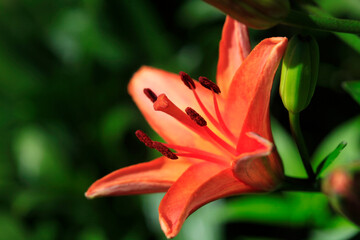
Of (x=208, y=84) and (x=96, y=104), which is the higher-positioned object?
(x=208, y=84)

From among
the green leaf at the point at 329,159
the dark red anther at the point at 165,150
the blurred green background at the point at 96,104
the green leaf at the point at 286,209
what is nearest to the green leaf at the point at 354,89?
the green leaf at the point at 329,159

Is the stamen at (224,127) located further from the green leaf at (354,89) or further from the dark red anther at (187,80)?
the green leaf at (354,89)

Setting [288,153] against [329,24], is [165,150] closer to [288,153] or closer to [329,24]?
[329,24]

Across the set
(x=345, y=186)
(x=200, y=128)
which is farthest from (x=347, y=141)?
(x=345, y=186)

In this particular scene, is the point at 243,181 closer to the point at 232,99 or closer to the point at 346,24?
the point at 232,99

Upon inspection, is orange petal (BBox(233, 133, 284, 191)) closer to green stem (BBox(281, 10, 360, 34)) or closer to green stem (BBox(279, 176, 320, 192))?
green stem (BBox(279, 176, 320, 192))

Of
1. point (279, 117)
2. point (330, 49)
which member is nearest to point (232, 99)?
point (279, 117)

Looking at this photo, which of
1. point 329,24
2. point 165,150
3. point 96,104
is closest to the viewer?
point 329,24
